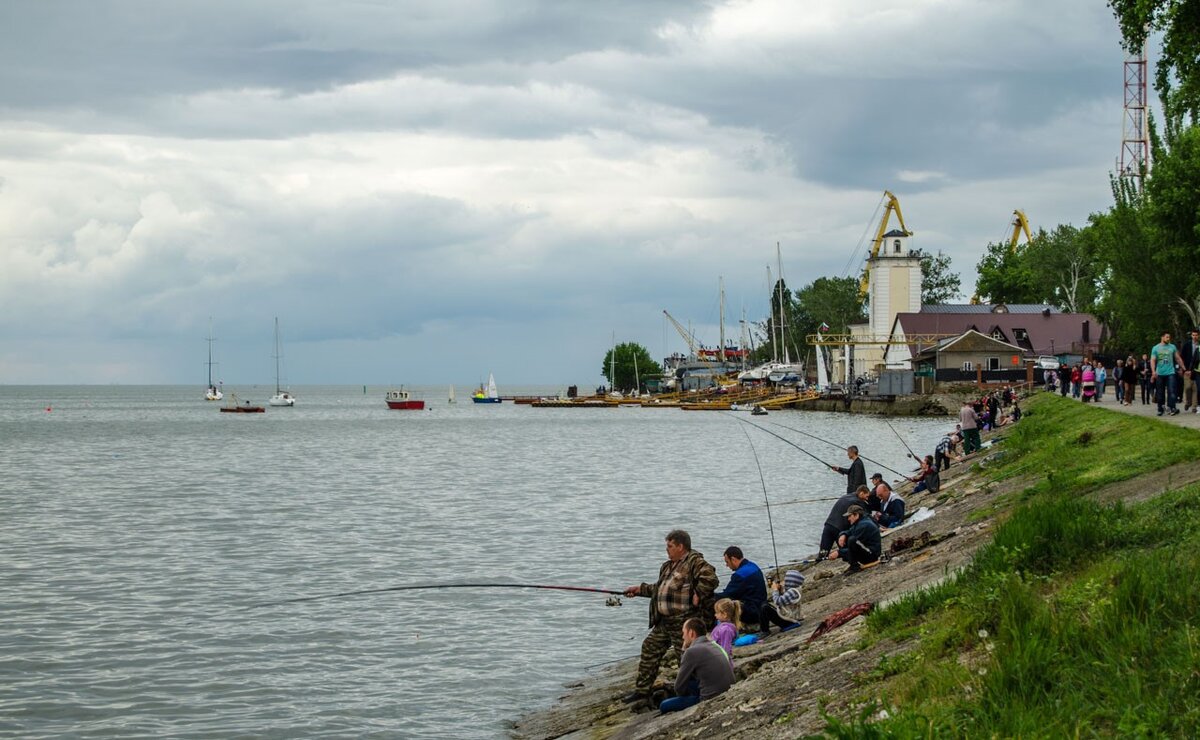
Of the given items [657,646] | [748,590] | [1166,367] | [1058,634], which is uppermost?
[1166,367]

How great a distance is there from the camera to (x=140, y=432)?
11200cm

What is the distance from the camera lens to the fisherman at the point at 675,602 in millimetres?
13453

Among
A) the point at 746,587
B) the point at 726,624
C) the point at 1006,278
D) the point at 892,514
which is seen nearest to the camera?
the point at 726,624

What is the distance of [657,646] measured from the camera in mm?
13508

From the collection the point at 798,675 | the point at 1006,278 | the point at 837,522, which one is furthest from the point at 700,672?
the point at 1006,278

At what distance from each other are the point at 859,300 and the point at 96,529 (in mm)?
145252

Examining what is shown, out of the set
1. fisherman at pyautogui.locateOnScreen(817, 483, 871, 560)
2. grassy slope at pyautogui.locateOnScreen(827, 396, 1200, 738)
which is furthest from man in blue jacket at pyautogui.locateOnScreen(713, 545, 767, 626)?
fisherman at pyautogui.locateOnScreen(817, 483, 871, 560)

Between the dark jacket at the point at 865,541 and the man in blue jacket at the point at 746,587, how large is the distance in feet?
12.4

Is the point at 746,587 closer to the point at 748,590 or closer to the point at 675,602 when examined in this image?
the point at 748,590

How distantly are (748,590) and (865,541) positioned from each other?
423cm

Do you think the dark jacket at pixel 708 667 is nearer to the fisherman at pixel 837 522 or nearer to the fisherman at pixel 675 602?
the fisherman at pixel 675 602

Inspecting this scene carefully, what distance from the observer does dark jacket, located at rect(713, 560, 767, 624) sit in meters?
15.2

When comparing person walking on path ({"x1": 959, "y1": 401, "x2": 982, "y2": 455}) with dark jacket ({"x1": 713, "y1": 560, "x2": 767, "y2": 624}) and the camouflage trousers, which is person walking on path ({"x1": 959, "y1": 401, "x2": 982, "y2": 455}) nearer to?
dark jacket ({"x1": 713, "y1": 560, "x2": 767, "y2": 624})

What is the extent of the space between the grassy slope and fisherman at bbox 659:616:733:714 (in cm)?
153
